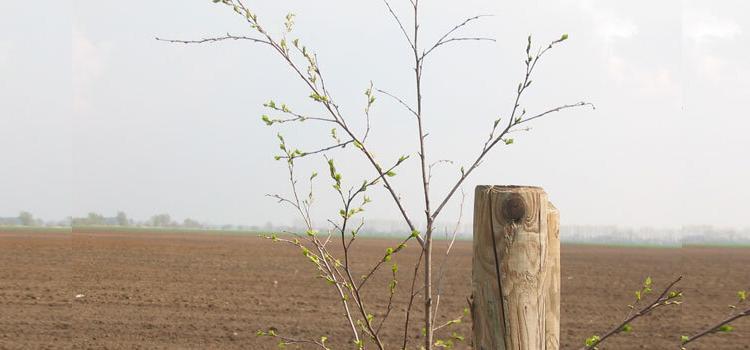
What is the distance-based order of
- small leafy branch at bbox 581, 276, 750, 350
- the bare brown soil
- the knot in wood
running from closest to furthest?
the knot in wood, small leafy branch at bbox 581, 276, 750, 350, the bare brown soil

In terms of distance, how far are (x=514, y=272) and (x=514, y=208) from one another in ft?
0.61

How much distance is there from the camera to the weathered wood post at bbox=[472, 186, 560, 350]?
187 centimetres

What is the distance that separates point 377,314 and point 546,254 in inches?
371

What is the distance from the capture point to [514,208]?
1864mm

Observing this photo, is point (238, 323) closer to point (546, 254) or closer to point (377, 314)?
point (377, 314)

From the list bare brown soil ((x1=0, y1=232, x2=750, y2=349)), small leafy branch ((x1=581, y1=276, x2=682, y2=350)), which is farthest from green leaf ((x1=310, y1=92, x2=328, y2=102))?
bare brown soil ((x1=0, y1=232, x2=750, y2=349))

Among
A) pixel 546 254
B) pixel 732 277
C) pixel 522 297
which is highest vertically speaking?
pixel 546 254

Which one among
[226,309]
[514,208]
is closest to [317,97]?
[514,208]

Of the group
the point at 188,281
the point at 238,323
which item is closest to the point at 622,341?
the point at 238,323

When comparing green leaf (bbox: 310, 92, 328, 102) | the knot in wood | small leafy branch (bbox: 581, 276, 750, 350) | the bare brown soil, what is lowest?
the bare brown soil

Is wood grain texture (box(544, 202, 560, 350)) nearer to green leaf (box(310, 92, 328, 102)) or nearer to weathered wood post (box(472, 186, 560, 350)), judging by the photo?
weathered wood post (box(472, 186, 560, 350))

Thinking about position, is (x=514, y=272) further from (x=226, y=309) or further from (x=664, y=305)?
(x=226, y=309)

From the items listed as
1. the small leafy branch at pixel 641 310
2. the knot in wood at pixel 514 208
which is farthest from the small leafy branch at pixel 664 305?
the knot in wood at pixel 514 208

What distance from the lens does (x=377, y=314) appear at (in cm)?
1106
